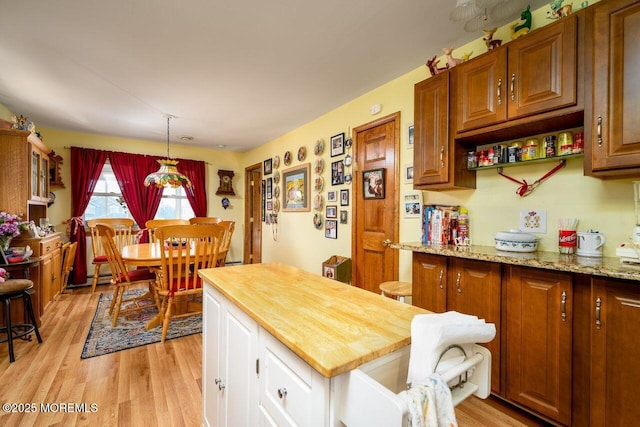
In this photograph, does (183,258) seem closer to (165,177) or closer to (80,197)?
(165,177)

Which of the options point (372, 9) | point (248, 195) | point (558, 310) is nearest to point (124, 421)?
point (558, 310)

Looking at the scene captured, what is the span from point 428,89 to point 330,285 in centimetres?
172

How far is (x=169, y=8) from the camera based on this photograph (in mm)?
1789

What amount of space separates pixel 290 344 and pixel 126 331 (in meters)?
2.89

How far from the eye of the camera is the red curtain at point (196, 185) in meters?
5.33

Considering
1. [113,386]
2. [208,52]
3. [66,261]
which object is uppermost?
[208,52]

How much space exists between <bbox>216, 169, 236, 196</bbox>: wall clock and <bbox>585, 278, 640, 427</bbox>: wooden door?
549 centimetres

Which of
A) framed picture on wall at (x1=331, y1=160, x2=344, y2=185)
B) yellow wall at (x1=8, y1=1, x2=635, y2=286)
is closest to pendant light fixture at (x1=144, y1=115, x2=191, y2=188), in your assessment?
yellow wall at (x1=8, y1=1, x2=635, y2=286)

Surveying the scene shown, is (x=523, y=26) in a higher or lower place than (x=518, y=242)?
higher

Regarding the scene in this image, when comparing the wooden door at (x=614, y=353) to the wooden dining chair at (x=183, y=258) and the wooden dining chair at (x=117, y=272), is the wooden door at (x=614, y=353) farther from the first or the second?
the wooden dining chair at (x=117, y=272)

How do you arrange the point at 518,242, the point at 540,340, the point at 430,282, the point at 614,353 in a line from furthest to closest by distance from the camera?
the point at 430,282 < the point at 518,242 < the point at 540,340 < the point at 614,353

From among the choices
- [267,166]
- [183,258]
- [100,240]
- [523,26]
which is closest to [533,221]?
[523,26]

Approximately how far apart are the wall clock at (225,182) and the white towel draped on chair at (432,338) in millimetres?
5526

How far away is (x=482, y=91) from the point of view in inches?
73.0
